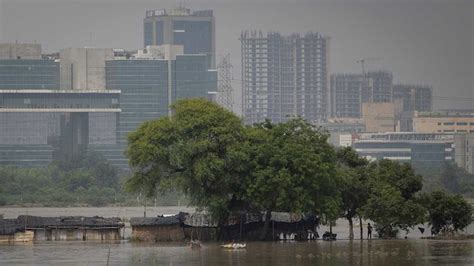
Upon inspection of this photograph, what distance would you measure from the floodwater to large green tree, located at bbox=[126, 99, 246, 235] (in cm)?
235

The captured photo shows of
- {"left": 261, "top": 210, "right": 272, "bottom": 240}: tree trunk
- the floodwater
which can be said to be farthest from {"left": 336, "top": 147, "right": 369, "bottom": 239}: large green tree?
{"left": 261, "top": 210, "right": 272, "bottom": 240}: tree trunk

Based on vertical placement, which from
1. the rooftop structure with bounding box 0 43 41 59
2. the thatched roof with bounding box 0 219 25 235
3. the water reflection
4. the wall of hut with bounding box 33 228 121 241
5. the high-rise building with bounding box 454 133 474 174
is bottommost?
the water reflection

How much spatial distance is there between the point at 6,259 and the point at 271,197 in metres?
12.6

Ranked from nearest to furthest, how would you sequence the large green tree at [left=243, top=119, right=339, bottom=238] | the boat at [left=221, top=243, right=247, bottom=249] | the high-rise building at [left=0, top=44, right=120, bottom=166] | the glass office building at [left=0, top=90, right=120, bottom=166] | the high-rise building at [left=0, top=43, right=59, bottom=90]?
the boat at [left=221, top=243, right=247, bottom=249]
the large green tree at [left=243, top=119, right=339, bottom=238]
the glass office building at [left=0, top=90, right=120, bottom=166]
the high-rise building at [left=0, top=44, right=120, bottom=166]
the high-rise building at [left=0, top=43, right=59, bottom=90]

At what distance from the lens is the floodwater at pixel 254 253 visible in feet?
170

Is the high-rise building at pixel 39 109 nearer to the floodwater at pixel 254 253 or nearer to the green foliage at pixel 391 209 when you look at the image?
the green foliage at pixel 391 209

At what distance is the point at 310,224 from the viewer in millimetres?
65562

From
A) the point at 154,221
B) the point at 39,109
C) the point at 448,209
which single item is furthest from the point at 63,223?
the point at 39,109

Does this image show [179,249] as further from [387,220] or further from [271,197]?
[387,220]

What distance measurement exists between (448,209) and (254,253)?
11.5m

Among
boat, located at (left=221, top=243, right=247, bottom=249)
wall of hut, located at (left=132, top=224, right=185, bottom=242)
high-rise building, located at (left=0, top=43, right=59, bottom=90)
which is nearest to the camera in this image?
boat, located at (left=221, top=243, right=247, bottom=249)

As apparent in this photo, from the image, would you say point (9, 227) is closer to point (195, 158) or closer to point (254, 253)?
point (195, 158)

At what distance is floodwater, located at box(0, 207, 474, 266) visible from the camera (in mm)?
51875

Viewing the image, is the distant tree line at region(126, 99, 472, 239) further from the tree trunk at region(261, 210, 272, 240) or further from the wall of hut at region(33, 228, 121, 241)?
the wall of hut at region(33, 228, 121, 241)
